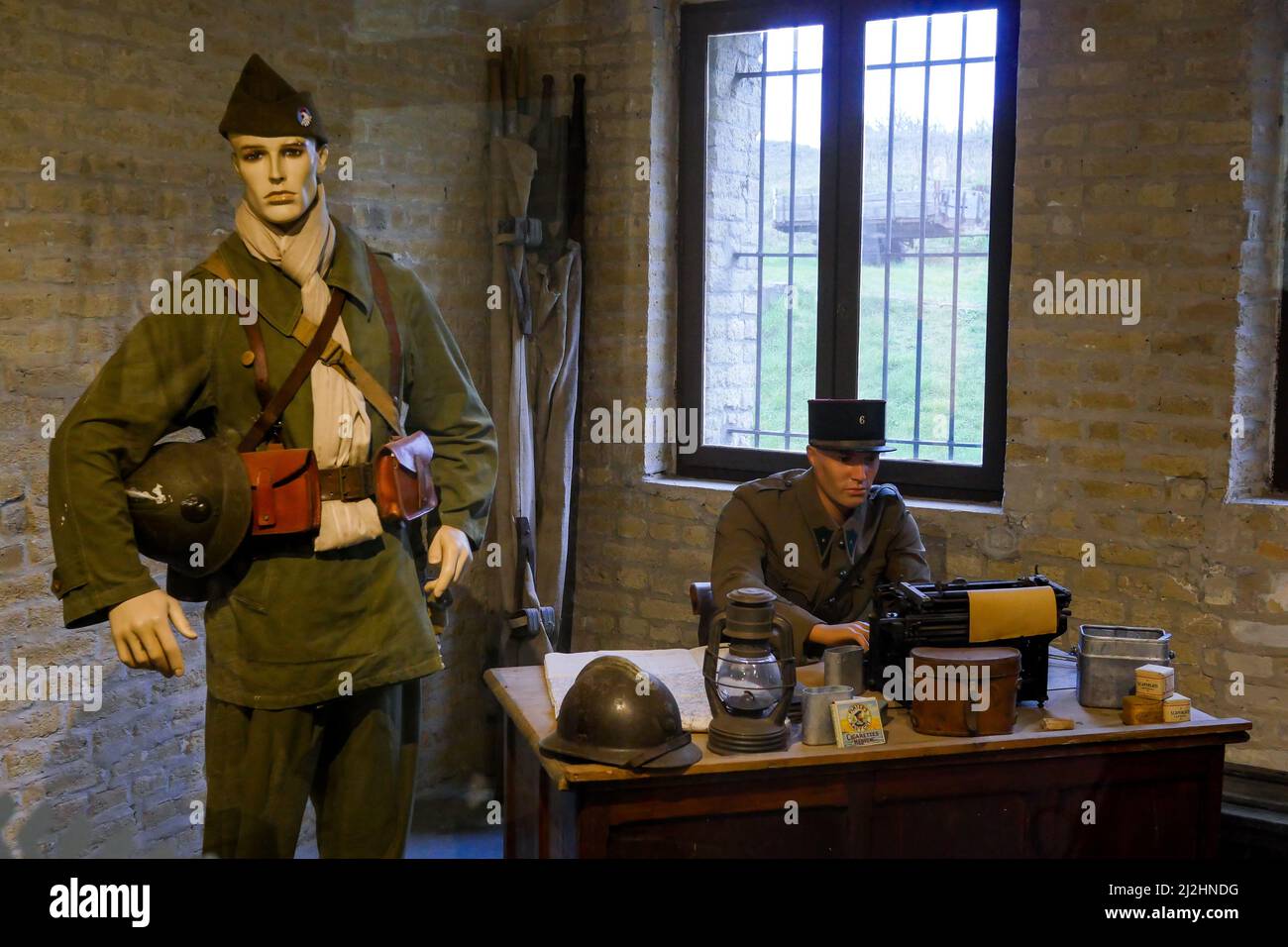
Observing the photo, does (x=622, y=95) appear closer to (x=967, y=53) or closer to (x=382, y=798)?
(x=967, y=53)

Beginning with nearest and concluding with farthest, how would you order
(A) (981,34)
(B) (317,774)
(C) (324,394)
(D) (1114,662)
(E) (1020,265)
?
(C) (324,394) < (B) (317,774) < (D) (1114,662) < (E) (1020,265) < (A) (981,34)

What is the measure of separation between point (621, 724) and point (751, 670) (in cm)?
37

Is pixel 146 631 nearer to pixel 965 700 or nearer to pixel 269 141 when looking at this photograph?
pixel 269 141

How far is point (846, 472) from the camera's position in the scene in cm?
434

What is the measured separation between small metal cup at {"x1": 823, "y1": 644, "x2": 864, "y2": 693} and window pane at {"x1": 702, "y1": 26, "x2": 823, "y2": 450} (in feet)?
7.42

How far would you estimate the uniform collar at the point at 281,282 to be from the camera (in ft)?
10.4

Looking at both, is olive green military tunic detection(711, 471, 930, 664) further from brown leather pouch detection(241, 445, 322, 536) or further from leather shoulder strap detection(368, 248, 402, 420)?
brown leather pouch detection(241, 445, 322, 536)

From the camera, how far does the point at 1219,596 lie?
4648 mm

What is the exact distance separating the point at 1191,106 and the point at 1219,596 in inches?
62.9

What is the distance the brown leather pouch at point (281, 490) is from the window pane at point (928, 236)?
2.97 meters

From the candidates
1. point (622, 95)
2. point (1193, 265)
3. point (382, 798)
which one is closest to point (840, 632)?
point (382, 798)

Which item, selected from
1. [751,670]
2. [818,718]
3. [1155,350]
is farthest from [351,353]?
[1155,350]

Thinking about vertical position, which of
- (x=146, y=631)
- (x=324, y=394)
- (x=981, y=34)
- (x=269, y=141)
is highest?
(x=981, y=34)

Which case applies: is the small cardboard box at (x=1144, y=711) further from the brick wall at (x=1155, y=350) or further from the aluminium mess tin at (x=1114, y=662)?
the brick wall at (x=1155, y=350)
